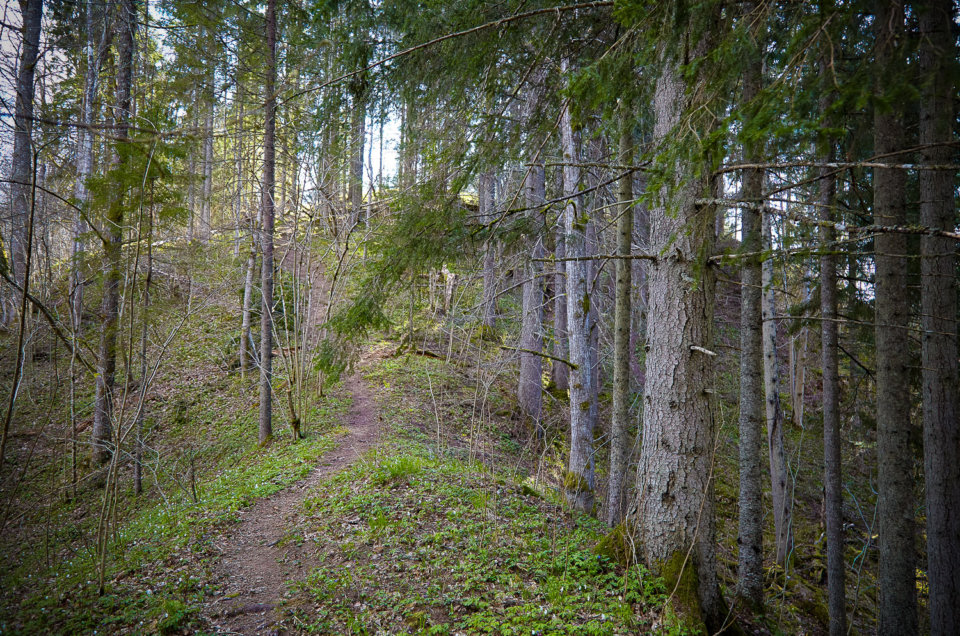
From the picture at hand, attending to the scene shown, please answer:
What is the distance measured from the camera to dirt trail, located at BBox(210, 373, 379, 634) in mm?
3793

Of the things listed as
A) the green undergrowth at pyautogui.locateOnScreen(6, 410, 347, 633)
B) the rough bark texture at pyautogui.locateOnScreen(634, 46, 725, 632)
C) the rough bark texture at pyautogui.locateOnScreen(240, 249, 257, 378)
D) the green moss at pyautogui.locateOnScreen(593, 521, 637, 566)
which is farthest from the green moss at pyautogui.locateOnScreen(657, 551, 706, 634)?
the rough bark texture at pyautogui.locateOnScreen(240, 249, 257, 378)

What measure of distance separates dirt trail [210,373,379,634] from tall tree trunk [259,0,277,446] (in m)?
1.96

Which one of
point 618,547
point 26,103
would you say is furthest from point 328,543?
point 26,103

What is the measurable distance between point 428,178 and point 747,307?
4.51m

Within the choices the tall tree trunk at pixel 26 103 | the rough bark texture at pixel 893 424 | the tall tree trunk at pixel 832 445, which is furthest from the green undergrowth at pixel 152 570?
the tall tree trunk at pixel 832 445

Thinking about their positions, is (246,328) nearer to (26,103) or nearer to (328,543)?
(26,103)

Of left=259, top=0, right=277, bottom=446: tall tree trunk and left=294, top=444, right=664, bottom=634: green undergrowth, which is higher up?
left=259, top=0, right=277, bottom=446: tall tree trunk

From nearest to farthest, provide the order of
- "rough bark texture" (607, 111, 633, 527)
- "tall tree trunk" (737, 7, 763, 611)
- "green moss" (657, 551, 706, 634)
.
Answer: "green moss" (657, 551, 706, 634) < "rough bark texture" (607, 111, 633, 527) < "tall tree trunk" (737, 7, 763, 611)

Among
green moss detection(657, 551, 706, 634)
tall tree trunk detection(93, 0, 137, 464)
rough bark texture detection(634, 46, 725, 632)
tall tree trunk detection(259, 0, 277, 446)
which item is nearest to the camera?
green moss detection(657, 551, 706, 634)

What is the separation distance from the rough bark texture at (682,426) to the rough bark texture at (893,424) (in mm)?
2787

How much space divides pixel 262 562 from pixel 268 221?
5.72m

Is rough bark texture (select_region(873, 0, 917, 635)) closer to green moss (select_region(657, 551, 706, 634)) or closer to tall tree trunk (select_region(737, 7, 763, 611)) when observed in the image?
tall tree trunk (select_region(737, 7, 763, 611))

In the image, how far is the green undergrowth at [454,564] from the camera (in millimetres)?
3396

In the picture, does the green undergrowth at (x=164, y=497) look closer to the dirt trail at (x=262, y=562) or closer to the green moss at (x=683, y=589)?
the dirt trail at (x=262, y=562)
